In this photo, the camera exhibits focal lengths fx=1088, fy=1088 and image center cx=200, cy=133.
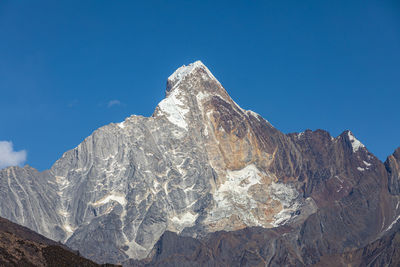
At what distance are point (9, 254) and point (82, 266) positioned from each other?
45.8ft

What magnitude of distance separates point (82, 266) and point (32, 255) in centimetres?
943

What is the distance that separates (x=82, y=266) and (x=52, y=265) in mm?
5466

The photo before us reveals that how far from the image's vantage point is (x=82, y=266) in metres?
200

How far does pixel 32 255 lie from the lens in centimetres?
19988

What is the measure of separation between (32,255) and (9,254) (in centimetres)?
684

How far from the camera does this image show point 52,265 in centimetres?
19875

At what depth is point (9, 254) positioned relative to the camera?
7633 inches

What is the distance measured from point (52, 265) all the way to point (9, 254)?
8.91m

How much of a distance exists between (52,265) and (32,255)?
4337 millimetres
